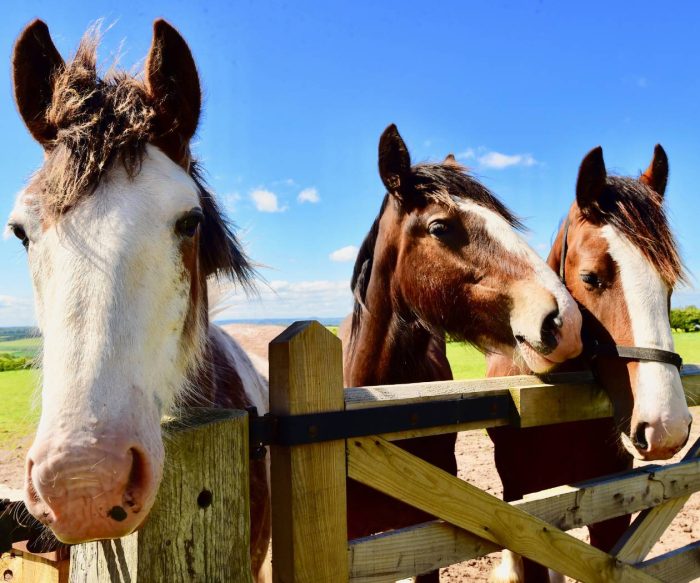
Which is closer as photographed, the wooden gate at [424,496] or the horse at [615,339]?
the wooden gate at [424,496]

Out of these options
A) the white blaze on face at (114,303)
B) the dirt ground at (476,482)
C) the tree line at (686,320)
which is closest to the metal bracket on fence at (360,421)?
the white blaze on face at (114,303)

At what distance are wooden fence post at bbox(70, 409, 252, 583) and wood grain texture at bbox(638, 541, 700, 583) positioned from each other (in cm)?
217

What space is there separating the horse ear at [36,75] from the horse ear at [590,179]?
2.60 m

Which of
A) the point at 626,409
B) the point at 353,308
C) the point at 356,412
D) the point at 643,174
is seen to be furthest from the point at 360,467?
the point at 643,174

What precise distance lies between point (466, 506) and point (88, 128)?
5.82ft

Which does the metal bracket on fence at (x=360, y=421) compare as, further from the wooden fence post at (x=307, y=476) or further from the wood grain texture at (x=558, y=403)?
the wood grain texture at (x=558, y=403)

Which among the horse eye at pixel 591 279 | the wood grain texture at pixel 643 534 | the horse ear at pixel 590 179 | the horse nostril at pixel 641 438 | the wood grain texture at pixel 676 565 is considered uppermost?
the horse ear at pixel 590 179

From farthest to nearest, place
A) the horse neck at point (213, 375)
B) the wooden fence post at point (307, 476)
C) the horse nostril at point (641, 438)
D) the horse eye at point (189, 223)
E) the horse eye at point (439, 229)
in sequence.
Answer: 1. the horse eye at point (439, 229)
2. the horse nostril at point (641, 438)
3. the horse neck at point (213, 375)
4. the horse eye at point (189, 223)
5. the wooden fence post at point (307, 476)

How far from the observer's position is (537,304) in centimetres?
233

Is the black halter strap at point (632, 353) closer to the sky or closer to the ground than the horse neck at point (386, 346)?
closer to the ground

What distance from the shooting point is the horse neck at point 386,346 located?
9.96ft

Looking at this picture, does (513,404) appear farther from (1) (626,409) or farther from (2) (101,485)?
(2) (101,485)

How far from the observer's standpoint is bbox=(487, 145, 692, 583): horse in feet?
7.23

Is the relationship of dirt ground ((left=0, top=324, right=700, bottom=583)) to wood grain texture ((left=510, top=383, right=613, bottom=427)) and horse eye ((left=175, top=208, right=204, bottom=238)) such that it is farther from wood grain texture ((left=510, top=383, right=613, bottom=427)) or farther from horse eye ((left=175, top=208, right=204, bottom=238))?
wood grain texture ((left=510, top=383, right=613, bottom=427))
